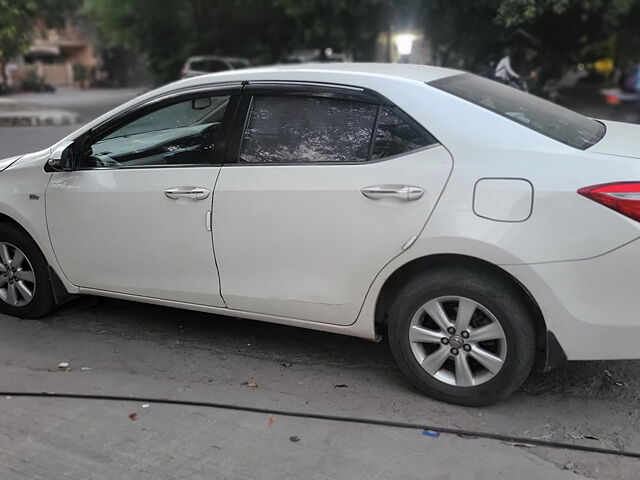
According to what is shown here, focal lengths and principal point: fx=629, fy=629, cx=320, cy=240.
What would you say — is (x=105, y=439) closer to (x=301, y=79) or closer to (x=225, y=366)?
(x=225, y=366)

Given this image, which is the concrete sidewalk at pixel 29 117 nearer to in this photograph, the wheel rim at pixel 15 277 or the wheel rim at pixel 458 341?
the wheel rim at pixel 15 277

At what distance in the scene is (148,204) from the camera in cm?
370

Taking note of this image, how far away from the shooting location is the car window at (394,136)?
3.15 metres

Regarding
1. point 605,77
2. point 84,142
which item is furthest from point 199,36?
point 84,142

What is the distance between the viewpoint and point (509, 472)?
8.94 feet

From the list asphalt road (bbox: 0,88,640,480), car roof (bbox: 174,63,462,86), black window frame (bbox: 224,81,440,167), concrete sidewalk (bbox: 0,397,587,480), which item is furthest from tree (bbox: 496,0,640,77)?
concrete sidewalk (bbox: 0,397,587,480)

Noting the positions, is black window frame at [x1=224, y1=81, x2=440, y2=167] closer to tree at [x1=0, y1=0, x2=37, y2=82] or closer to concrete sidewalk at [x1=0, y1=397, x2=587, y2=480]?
concrete sidewalk at [x1=0, y1=397, x2=587, y2=480]

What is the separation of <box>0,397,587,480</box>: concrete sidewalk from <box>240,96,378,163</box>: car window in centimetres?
138

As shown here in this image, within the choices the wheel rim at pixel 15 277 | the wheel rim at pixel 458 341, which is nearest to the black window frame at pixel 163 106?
the wheel rim at pixel 15 277

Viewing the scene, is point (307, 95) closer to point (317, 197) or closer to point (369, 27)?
point (317, 197)

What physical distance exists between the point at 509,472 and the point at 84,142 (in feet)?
10.2

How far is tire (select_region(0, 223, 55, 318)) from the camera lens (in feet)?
14.0

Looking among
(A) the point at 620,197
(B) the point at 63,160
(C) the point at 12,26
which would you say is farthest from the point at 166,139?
(C) the point at 12,26

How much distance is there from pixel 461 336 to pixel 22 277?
3041 mm
